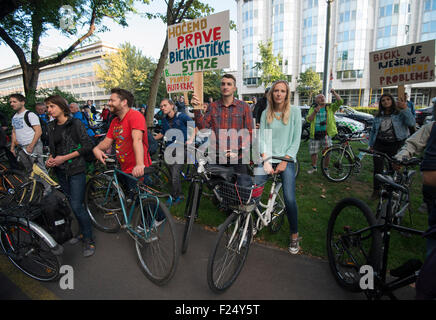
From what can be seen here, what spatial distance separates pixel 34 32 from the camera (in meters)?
11.8

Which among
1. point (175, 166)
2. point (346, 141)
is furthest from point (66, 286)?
point (346, 141)

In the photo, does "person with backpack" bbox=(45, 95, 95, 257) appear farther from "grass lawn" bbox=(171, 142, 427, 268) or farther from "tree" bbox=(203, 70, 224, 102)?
"tree" bbox=(203, 70, 224, 102)

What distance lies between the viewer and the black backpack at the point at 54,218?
2662mm

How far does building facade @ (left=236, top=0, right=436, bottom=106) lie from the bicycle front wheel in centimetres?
3487

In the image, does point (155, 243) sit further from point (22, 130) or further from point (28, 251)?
point (22, 130)

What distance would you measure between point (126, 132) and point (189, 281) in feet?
6.27

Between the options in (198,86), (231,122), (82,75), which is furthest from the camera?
(82,75)

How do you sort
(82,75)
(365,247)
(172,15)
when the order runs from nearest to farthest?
(365,247) < (172,15) < (82,75)

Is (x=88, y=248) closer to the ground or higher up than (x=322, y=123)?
closer to the ground

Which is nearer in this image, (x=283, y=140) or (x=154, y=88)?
(x=283, y=140)

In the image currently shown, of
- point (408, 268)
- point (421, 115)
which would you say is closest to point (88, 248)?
point (408, 268)

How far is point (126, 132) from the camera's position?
2.97m

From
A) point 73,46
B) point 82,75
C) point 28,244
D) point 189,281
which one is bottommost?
point 189,281
